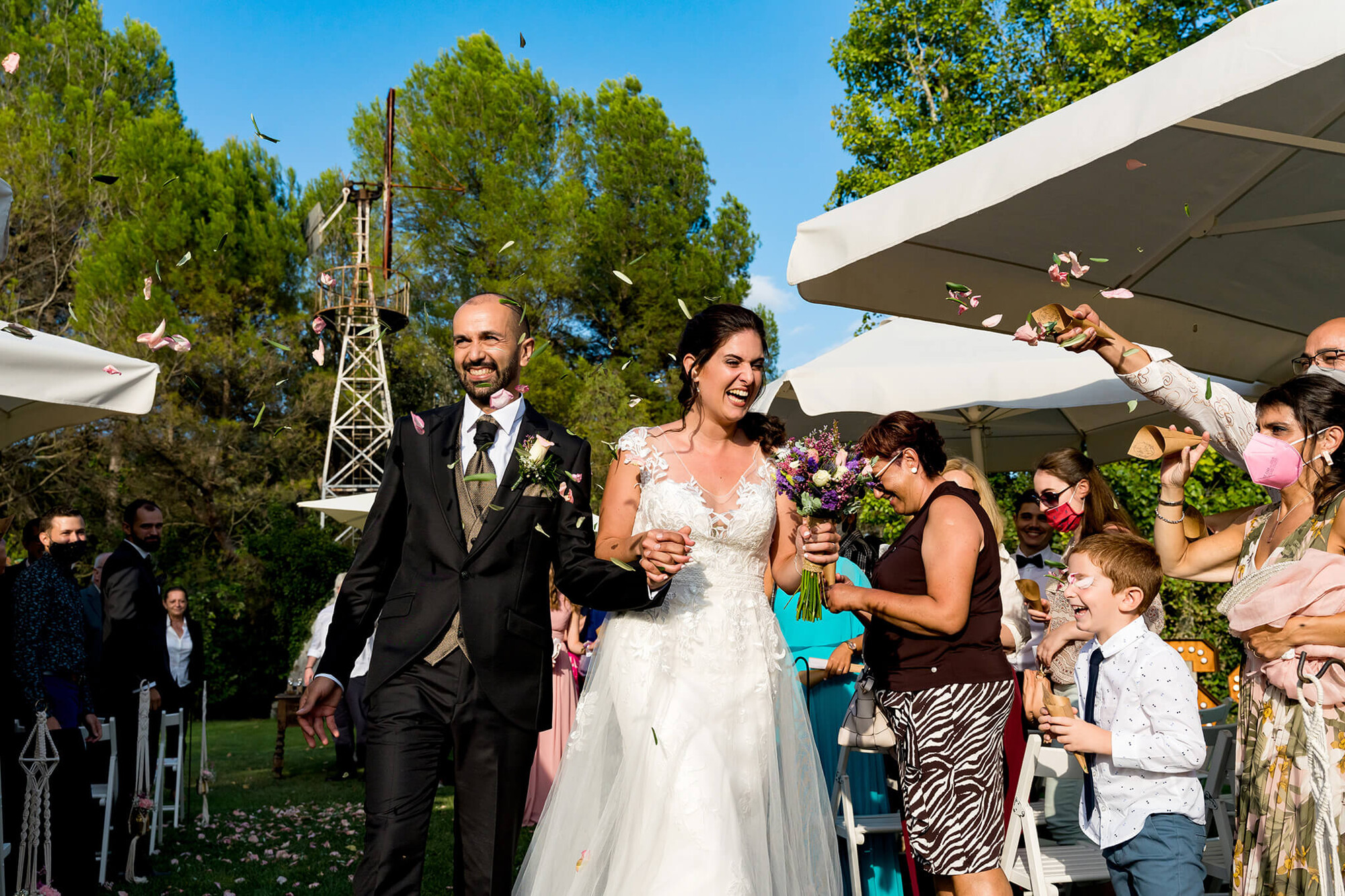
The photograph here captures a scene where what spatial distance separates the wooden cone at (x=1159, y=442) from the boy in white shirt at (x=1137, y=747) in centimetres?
48

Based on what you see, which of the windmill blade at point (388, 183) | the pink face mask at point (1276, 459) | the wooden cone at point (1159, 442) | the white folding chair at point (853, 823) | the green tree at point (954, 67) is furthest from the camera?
the green tree at point (954, 67)

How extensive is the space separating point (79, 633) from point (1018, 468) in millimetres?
6456

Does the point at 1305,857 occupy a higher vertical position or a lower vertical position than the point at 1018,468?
lower

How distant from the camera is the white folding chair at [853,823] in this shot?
4.10m

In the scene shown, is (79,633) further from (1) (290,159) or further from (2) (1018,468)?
(1) (290,159)

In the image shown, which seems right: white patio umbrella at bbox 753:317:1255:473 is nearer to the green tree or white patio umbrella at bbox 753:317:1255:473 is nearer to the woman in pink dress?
the woman in pink dress

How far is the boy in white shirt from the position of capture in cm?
303

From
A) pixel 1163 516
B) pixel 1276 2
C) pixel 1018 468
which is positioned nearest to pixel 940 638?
pixel 1163 516

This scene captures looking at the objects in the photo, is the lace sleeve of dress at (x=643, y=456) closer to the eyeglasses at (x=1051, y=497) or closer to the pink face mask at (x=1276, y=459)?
the pink face mask at (x=1276, y=459)

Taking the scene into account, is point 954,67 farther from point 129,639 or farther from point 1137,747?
point 1137,747

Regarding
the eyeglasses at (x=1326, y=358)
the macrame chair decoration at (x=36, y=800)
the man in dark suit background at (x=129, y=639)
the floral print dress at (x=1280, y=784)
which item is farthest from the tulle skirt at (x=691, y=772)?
the man in dark suit background at (x=129, y=639)

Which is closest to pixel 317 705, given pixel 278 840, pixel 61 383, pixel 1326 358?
pixel 61 383

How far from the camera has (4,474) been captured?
19.5 metres

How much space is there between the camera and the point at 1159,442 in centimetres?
304
